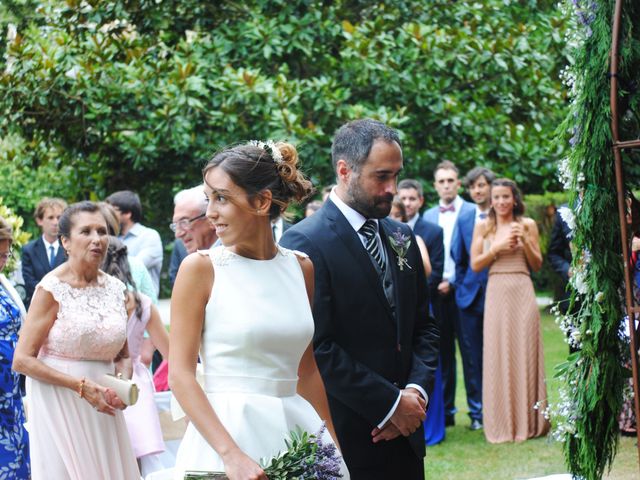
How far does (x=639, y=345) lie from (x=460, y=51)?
9472 mm

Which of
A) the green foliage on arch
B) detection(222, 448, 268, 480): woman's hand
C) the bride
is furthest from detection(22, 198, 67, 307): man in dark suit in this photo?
detection(222, 448, 268, 480): woman's hand

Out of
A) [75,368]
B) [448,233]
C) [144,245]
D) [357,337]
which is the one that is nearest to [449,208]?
[448,233]

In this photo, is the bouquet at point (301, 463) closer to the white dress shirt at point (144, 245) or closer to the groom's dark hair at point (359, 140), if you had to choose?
the groom's dark hair at point (359, 140)

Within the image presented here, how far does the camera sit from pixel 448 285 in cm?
1059

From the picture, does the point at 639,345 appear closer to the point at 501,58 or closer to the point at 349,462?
the point at 349,462

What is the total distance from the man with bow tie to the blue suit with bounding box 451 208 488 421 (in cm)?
11

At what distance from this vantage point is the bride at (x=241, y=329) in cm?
346

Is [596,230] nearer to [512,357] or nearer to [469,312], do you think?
[512,357]

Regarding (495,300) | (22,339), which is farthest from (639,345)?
(495,300)

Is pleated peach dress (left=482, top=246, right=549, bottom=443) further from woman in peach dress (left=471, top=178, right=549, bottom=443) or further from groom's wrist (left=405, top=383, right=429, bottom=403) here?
groom's wrist (left=405, top=383, right=429, bottom=403)

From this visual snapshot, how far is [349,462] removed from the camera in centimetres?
452

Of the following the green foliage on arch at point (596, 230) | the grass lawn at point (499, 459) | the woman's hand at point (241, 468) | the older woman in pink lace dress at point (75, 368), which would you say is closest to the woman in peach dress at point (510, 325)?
the grass lawn at point (499, 459)

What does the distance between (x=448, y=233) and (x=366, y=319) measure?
653 cm

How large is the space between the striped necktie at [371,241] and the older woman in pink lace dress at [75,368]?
1951 millimetres
